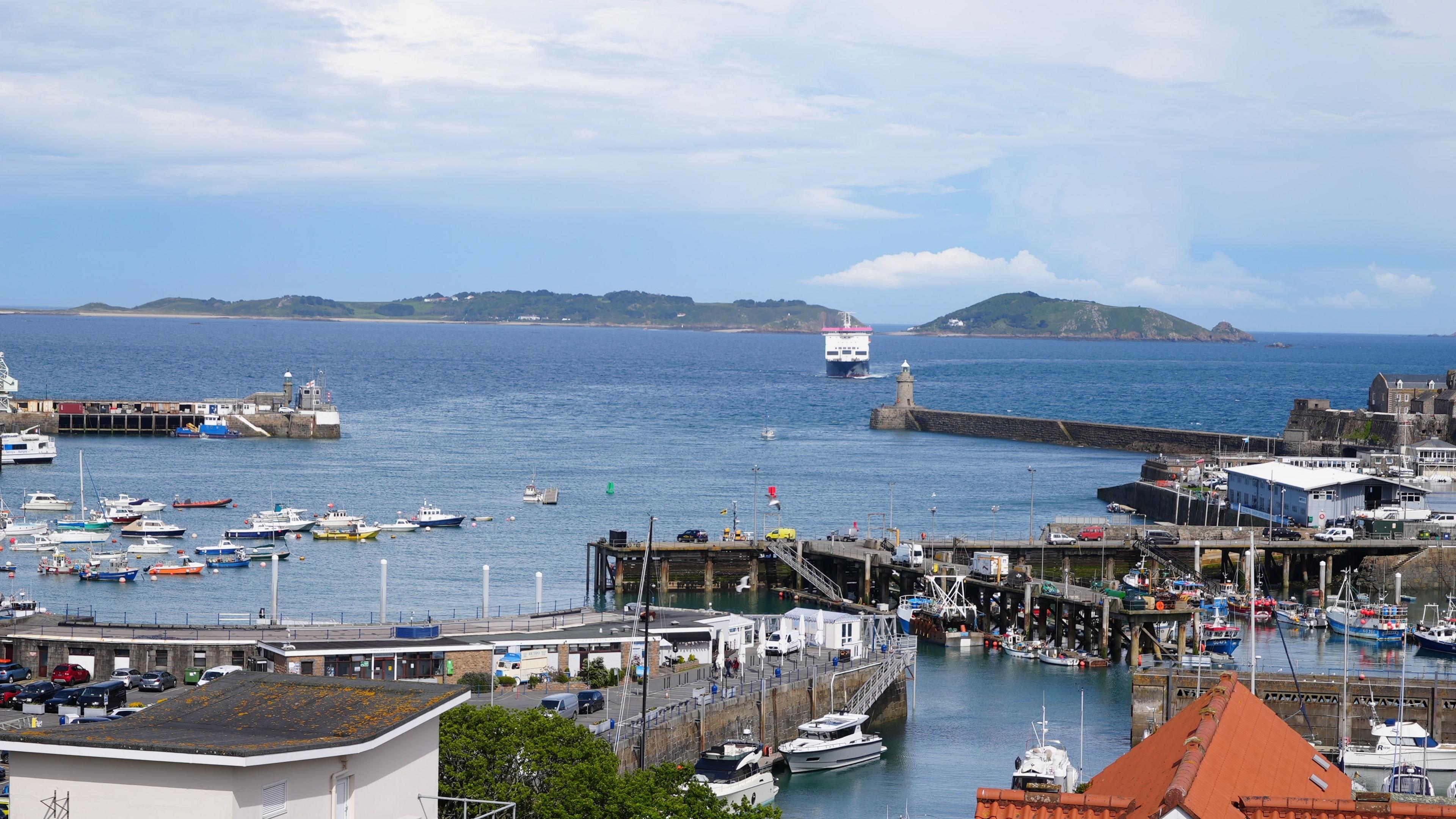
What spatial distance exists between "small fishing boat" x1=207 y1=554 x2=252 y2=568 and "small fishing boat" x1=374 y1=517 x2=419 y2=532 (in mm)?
9399

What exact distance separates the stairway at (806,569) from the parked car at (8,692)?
104ft

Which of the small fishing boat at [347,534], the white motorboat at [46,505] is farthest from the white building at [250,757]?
the white motorboat at [46,505]

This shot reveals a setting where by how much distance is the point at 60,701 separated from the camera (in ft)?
122

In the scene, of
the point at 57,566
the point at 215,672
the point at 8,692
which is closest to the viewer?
the point at 8,692

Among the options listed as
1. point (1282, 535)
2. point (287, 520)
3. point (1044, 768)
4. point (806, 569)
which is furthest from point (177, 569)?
point (1282, 535)

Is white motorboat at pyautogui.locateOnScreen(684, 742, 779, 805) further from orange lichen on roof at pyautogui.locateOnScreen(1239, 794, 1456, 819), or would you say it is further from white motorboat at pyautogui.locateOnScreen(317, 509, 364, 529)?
white motorboat at pyautogui.locateOnScreen(317, 509, 364, 529)

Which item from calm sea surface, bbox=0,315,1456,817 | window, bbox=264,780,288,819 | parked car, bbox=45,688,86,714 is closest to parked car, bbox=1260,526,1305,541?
calm sea surface, bbox=0,315,1456,817

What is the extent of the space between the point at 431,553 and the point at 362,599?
1156 centimetres

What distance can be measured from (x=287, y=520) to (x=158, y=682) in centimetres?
3857

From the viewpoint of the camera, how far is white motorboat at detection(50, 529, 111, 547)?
242 feet

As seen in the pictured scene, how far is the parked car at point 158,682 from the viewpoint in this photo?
129 ft

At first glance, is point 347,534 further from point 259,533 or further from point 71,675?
point 71,675

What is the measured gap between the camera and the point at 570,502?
90188 millimetres

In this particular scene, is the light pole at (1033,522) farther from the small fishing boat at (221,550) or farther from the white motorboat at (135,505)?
Answer: the white motorboat at (135,505)
